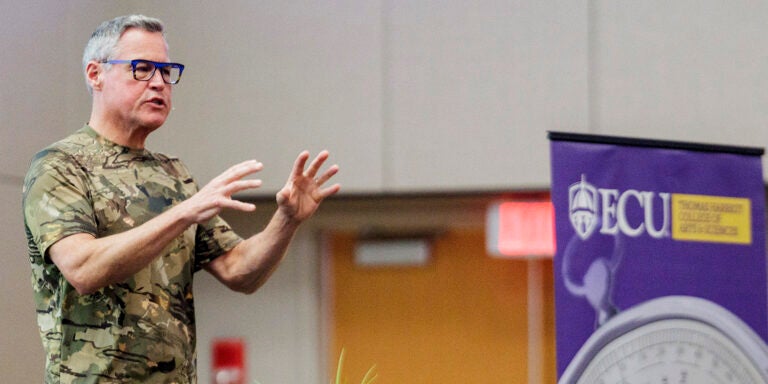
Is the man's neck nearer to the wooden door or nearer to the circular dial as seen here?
the circular dial

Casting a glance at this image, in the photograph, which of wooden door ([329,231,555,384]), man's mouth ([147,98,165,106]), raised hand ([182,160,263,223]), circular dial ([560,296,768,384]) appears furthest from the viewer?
wooden door ([329,231,555,384])

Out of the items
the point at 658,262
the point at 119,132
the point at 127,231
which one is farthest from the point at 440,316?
the point at 127,231

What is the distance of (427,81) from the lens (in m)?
5.07

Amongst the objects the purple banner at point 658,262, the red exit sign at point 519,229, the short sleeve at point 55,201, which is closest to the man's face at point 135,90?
the short sleeve at point 55,201

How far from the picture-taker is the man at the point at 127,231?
1724 millimetres

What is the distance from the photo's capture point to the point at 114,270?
5.57ft

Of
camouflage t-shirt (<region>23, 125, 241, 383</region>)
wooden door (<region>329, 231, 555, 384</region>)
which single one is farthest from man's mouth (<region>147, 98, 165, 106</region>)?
wooden door (<region>329, 231, 555, 384</region>)

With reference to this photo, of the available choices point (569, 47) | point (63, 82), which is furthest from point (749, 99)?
point (63, 82)

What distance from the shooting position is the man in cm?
172

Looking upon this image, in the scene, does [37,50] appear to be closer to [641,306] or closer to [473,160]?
[473,160]

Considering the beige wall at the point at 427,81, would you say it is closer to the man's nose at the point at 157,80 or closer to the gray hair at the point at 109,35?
the gray hair at the point at 109,35

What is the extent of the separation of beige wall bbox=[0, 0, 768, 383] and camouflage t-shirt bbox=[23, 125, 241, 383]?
8.97 ft

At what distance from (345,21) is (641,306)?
8.74 feet

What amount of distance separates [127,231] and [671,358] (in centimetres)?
175
